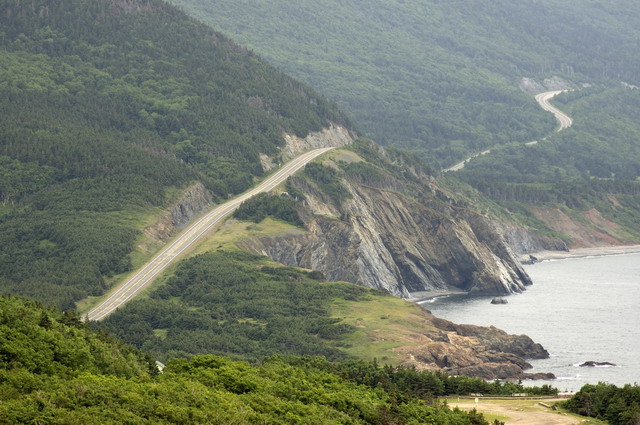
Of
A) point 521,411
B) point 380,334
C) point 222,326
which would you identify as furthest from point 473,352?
point 521,411

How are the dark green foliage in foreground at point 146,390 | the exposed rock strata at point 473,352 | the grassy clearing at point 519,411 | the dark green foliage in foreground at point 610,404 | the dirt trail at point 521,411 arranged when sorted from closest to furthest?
1. the dark green foliage in foreground at point 146,390
2. the dirt trail at point 521,411
3. the dark green foliage in foreground at point 610,404
4. the grassy clearing at point 519,411
5. the exposed rock strata at point 473,352

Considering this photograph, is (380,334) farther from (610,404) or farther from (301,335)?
(610,404)

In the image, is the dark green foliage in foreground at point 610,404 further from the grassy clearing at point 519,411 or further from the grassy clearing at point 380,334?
the grassy clearing at point 380,334

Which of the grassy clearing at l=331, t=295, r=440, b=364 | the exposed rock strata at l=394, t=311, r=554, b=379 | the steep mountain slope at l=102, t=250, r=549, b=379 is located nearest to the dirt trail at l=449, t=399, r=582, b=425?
the steep mountain slope at l=102, t=250, r=549, b=379

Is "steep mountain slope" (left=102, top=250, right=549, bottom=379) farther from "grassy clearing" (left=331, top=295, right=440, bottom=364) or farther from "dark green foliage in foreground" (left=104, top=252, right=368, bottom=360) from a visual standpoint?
"dark green foliage in foreground" (left=104, top=252, right=368, bottom=360)

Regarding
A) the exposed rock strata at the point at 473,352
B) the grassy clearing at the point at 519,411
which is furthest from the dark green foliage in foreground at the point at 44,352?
the exposed rock strata at the point at 473,352

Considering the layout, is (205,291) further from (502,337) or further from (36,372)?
(36,372)

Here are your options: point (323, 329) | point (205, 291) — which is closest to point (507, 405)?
point (323, 329)
